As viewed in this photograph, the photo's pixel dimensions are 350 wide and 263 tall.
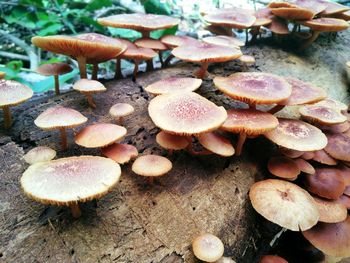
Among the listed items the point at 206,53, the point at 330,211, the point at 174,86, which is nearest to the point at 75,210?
the point at 174,86

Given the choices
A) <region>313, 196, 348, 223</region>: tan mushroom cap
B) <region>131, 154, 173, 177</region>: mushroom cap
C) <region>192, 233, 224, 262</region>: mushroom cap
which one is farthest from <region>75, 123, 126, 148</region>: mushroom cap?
<region>313, 196, 348, 223</region>: tan mushroom cap

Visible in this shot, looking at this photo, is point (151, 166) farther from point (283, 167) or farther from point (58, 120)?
point (283, 167)

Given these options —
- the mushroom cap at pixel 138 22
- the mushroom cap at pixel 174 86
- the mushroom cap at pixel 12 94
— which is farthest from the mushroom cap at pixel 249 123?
the mushroom cap at pixel 12 94

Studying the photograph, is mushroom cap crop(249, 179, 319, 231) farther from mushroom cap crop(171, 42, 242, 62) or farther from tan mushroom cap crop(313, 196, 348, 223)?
mushroom cap crop(171, 42, 242, 62)

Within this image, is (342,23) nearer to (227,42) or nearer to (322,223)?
(227,42)

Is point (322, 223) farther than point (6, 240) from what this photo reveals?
Yes

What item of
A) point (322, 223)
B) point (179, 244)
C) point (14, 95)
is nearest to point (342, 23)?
point (322, 223)

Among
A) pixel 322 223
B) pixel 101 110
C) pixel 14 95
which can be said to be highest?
pixel 14 95
